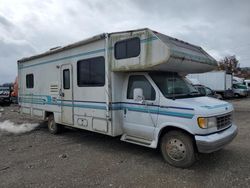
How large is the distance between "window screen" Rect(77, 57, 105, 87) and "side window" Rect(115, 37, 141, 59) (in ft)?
1.97

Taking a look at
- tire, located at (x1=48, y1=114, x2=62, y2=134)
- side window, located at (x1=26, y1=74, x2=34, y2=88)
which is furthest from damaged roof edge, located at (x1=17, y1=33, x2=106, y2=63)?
tire, located at (x1=48, y1=114, x2=62, y2=134)

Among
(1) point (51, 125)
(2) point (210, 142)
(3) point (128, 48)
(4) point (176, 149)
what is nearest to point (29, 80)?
(1) point (51, 125)

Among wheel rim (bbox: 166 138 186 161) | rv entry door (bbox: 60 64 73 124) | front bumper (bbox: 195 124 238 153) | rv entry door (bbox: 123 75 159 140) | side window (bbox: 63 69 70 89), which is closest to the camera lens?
front bumper (bbox: 195 124 238 153)

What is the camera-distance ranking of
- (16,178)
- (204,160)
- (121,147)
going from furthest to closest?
(121,147)
(204,160)
(16,178)

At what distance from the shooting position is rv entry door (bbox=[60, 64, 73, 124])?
7.70 meters

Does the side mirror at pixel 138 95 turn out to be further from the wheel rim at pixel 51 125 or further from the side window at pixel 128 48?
the wheel rim at pixel 51 125

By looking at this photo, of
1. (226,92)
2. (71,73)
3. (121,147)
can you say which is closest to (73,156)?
(121,147)

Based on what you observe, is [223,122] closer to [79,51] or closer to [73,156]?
[73,156]

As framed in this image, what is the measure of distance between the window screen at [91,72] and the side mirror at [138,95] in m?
1.13

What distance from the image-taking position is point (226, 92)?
27500 millimetres

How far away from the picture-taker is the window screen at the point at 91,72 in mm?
6527

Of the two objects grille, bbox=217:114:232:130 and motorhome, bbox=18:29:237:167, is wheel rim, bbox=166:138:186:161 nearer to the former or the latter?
motorhome, bbox=18:29:237:167

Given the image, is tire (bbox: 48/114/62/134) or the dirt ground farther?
tire (bbox: 48/114/62/134)

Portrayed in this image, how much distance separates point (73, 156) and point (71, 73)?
258 centimetres
